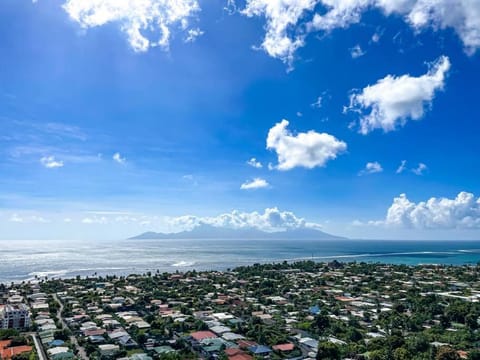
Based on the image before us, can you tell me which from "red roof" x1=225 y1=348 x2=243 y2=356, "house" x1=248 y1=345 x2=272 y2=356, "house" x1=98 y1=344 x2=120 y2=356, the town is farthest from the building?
"house" x1=248 y1=345 x2=272 y2=356

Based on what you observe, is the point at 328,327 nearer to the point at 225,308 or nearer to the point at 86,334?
the point at 225,308

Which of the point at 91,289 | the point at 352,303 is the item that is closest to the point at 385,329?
the point at 352,303

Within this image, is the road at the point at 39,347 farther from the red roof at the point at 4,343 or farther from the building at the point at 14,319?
the building at the point at 14,319

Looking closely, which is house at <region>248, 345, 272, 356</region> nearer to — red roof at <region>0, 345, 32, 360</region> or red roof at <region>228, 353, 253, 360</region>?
red roof at <region>228, 353, 253, 360</region>

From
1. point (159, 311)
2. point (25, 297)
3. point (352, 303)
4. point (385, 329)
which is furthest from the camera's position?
point (25, 297)

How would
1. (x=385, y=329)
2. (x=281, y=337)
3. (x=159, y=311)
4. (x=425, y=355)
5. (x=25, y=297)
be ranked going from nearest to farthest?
(x=425, y=355) → (x=281, y=337) → (x=385, y=329) → (x=159, y=311) → (x=25, y=297)

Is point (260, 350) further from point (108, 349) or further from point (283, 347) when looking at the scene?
point (108, 349)
